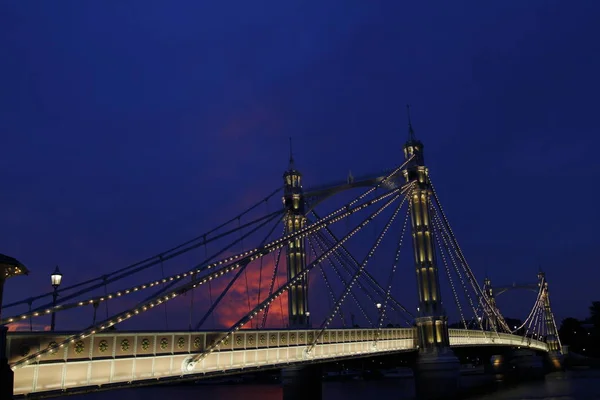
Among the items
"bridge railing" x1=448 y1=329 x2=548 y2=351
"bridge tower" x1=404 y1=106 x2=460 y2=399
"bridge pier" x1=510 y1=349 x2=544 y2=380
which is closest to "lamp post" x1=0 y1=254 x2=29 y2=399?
"bridge tower" x1=404 y1=106 x2=460 y2=399

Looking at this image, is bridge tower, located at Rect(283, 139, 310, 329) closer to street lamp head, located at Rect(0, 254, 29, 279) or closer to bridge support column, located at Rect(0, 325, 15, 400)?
street lamp head, located at Rect(0, 254, 29, 279)

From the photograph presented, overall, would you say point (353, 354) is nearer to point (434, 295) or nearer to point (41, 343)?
point (434, 295)

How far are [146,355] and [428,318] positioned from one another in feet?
82.9

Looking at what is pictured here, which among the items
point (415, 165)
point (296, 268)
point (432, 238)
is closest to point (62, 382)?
point (296, 268)

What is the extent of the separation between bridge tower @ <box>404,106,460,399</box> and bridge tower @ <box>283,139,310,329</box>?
9.00m

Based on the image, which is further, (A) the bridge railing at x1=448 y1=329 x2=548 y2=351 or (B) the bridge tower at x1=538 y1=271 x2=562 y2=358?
(B) the bridge tower at x1=538 y1=271 x2=562 y2=358

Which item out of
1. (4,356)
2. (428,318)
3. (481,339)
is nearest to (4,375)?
(4,356)

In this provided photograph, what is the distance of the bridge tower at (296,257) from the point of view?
4428 centimetres

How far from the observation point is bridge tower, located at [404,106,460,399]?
3941 centimetres

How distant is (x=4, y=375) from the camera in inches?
578

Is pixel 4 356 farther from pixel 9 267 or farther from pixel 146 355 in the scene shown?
pixel 146 355

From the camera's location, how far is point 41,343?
56.7 ft

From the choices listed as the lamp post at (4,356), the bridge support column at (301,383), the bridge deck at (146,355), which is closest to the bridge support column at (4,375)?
the lamp post at (4,356)

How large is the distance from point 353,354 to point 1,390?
22581mm
